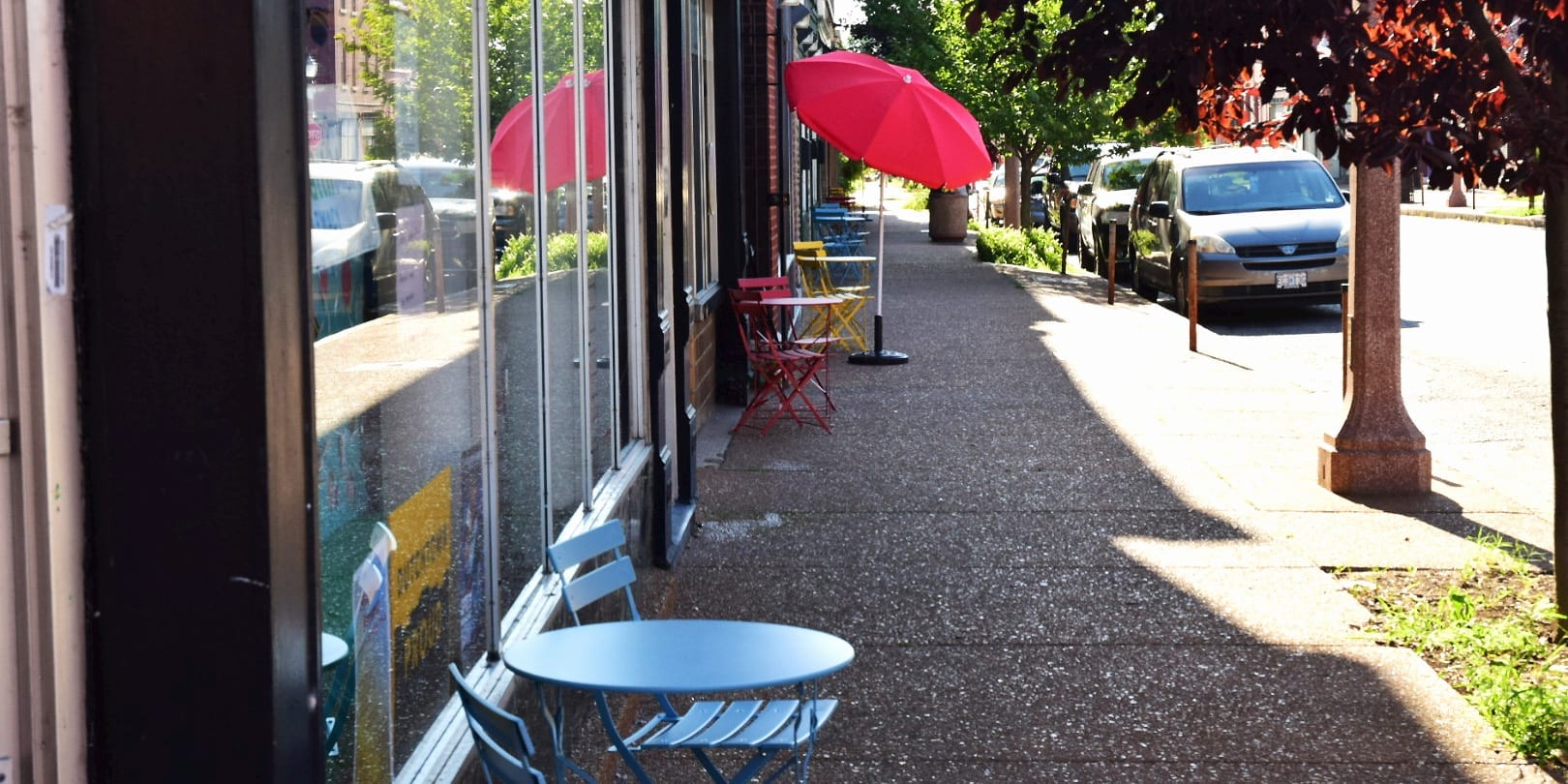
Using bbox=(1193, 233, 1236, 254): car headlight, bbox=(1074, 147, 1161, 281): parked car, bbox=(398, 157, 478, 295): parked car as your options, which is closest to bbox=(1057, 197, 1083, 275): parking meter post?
bbox=(1074, 147, 1161, 281): parked car

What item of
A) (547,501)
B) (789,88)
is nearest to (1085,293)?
(789,88)

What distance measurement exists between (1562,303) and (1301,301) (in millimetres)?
12106

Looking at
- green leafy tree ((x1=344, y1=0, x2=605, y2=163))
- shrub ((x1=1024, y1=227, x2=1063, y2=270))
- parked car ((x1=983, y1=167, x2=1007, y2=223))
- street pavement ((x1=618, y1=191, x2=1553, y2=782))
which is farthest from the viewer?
parked car ((x1=983, y1=167, x2=1007, y2=223))

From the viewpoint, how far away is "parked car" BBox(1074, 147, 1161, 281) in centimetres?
2297

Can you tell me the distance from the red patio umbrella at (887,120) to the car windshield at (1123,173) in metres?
11.7

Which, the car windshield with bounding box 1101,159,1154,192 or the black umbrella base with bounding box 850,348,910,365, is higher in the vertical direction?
the car windshield with bounding box 1101,159,1154,192

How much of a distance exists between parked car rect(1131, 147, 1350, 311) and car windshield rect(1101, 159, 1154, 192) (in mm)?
4060

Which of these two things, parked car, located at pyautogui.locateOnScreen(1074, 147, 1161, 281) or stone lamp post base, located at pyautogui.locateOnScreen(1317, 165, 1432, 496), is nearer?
stone lamp post base, located at pyautogui.locateOnScreen(1317, 165, 1432, 496)

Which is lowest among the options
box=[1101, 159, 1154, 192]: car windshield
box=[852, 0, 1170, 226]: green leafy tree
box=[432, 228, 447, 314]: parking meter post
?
box=[432, 228, 447, 314]: parking meter post

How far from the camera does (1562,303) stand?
557cm

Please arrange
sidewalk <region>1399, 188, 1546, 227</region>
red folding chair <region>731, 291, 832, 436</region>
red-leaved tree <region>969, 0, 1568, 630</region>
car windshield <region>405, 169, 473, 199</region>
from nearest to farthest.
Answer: car windshield <region>405, 169, 473, 199</region>, red-leaved tree <region>969, 0, 1568, 630</region>, red folding chair <region>731, 291, 832, 436</region>, sidewalk <region>1399, 188, 1546, 227</region>

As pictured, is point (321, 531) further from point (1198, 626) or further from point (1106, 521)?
point (1106, 521)

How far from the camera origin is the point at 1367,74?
5070mm

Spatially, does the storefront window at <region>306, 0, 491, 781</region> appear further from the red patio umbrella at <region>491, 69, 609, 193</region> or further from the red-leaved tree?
the red-leaved tree
